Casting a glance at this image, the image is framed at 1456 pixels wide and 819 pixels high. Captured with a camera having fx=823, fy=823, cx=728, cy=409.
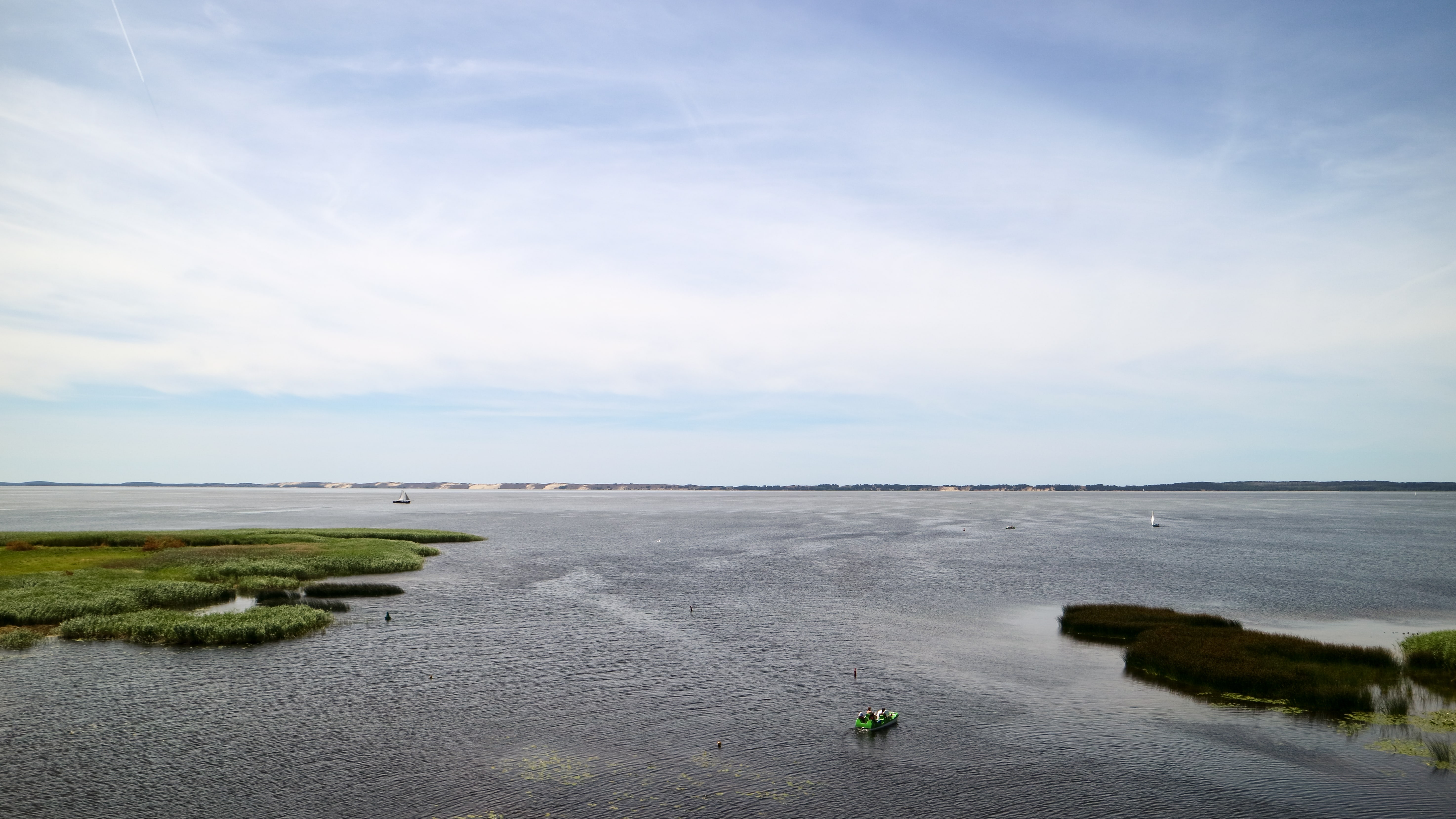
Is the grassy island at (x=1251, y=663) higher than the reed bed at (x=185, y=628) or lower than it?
lower

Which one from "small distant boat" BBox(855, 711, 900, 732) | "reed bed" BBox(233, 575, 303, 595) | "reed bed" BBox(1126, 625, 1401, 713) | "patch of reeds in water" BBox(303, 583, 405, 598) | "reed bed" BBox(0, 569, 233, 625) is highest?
"reed bed" BBox(0, 569, 233, 625)

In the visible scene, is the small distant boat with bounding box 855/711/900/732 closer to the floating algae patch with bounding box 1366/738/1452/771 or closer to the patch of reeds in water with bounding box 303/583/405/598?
the floating algae patch with bounding box 1366/738/1452/771

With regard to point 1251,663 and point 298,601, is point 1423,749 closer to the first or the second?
point 1251,663

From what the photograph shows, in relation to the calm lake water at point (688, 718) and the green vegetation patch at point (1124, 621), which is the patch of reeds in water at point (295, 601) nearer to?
the calm lake water at point (688, 718)

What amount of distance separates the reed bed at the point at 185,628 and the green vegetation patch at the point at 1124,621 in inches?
1973

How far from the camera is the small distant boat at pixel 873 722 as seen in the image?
1339 inches

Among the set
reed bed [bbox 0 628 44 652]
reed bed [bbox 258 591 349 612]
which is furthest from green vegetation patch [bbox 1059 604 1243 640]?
reed bed [bbox 0 628 44 652]

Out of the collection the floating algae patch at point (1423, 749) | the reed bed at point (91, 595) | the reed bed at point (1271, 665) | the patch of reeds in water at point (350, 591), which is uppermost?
the reed bed at point (91, 595)

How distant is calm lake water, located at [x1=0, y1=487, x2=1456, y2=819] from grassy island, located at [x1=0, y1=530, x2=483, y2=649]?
2888mm

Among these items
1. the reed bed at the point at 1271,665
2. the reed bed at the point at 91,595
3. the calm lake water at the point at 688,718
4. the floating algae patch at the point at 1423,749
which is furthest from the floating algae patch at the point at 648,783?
the reed bed at the point at 91,595

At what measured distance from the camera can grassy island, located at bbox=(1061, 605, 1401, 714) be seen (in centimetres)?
3822

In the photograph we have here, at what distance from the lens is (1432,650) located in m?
44.3

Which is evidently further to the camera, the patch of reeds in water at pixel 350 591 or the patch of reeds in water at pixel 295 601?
the patch of reeds in water at pixel 350 591

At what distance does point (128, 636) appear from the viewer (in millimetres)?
47562
